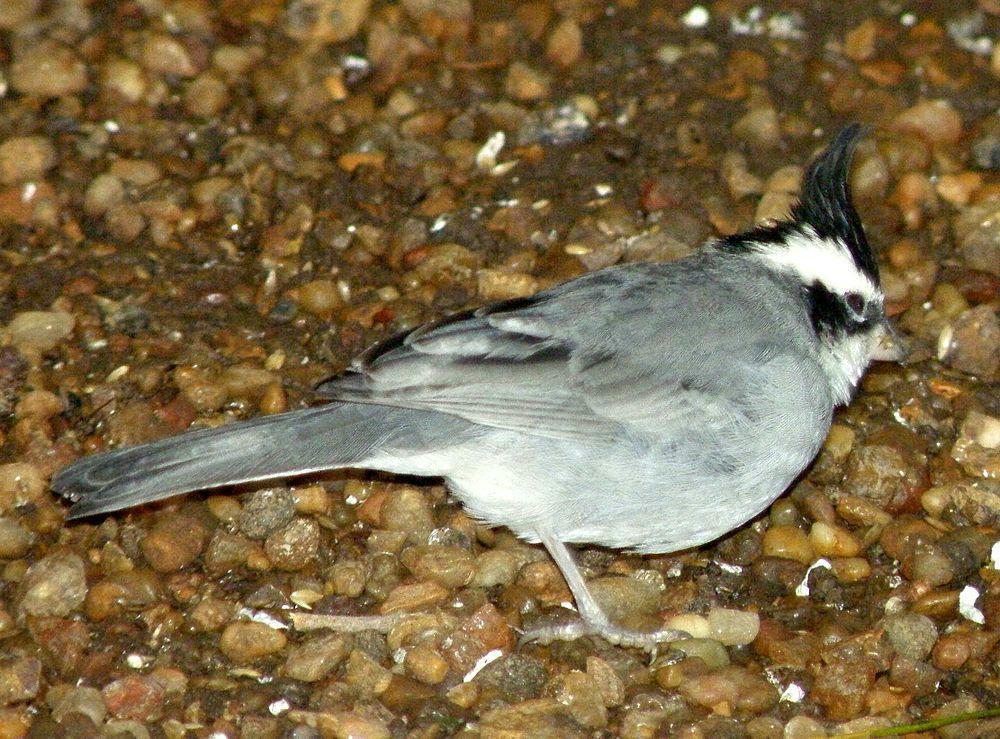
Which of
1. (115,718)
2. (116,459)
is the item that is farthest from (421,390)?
(115,718)

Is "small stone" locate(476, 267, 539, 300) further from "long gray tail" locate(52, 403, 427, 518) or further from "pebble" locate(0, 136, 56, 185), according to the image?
"pebble" locate(0, 136, 56, 185)

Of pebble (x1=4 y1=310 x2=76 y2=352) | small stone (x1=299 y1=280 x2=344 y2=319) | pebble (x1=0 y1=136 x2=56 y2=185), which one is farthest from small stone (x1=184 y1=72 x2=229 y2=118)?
pebble (x1=4 y1=310 x2=76 y2=352)

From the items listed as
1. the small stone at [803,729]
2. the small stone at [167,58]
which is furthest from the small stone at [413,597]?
the small stone at [167,58]

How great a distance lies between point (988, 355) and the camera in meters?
6.21

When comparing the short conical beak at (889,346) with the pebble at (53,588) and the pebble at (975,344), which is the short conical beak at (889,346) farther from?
the pebble at (53,588)

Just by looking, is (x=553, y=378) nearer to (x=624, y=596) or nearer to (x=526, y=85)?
(x=624, y=596)

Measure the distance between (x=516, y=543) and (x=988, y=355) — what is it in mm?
2422

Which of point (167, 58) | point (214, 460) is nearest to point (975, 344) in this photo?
point (214, 460)

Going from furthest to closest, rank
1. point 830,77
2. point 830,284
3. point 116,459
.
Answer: point 830,77 → point 830,284 → point 116,459

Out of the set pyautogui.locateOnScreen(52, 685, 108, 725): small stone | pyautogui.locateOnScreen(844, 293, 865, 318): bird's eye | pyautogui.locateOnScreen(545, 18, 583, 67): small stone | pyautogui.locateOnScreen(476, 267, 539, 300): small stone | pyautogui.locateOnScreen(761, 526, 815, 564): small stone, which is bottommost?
pyautogui.locateOnScreen(52, 685, 108, 725): small stone

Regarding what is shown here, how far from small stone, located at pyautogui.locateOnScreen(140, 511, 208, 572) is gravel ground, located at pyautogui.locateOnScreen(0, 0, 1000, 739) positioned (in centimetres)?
2

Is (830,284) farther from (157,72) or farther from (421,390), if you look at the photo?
(157,72)

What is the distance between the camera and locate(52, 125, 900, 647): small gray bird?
5.16 m

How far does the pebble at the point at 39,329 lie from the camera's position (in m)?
6.13
